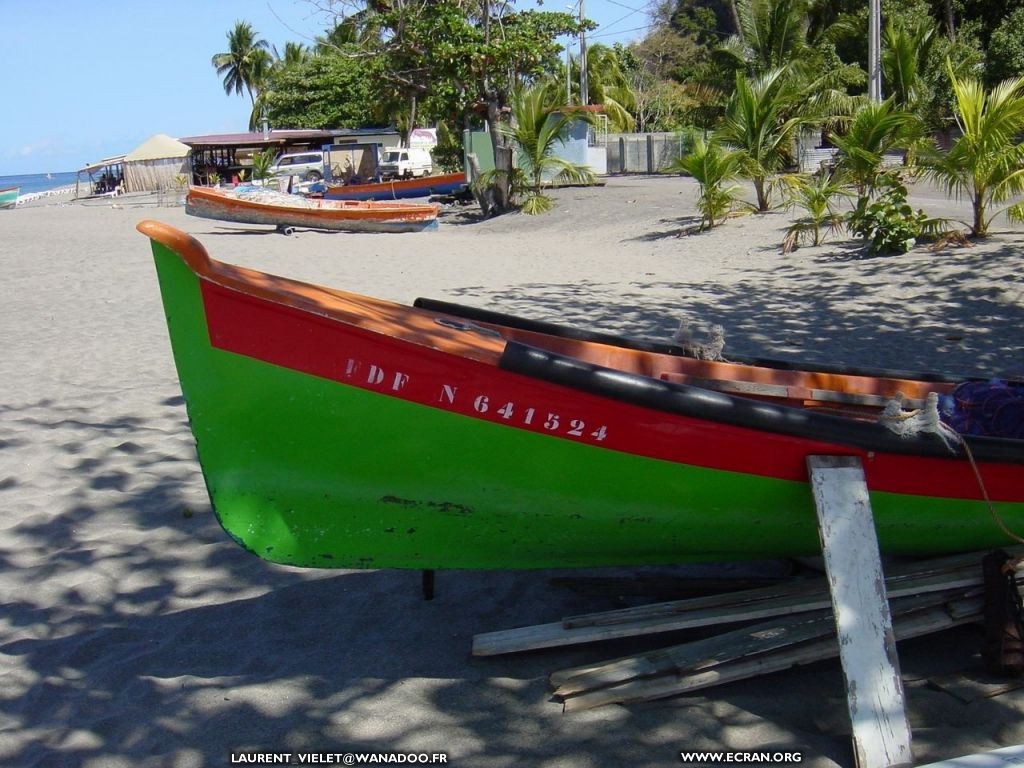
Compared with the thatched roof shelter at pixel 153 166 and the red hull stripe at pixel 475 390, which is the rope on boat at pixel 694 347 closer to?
the red hull stripe at pixel 475 390

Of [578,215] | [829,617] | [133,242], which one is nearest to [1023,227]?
A: [578,215]

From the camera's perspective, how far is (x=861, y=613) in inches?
120

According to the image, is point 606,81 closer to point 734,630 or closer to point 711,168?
point 711,168

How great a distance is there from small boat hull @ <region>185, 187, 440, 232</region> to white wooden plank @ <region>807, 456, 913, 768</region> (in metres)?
18.4

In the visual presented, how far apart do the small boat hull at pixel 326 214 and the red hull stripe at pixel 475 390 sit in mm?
17975

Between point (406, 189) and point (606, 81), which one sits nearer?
point (406, 189)

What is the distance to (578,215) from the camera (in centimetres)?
2052

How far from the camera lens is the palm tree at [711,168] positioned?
15508mm

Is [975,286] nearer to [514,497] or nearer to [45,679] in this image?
[514,497]

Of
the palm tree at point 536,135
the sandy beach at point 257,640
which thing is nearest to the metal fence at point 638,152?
the palm tree at point 536,135

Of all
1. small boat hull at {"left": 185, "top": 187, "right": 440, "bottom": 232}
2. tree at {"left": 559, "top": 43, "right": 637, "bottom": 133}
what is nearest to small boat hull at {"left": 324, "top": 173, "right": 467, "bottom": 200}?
small boat hull at {"left": 185, "top": 187, "right": 440, "bottom": 232}

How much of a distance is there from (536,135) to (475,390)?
60.1 feet

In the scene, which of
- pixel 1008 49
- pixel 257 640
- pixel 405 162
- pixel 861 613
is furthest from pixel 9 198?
pixel 861 613

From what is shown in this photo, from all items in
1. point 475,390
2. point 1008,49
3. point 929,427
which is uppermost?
point 1008,49
